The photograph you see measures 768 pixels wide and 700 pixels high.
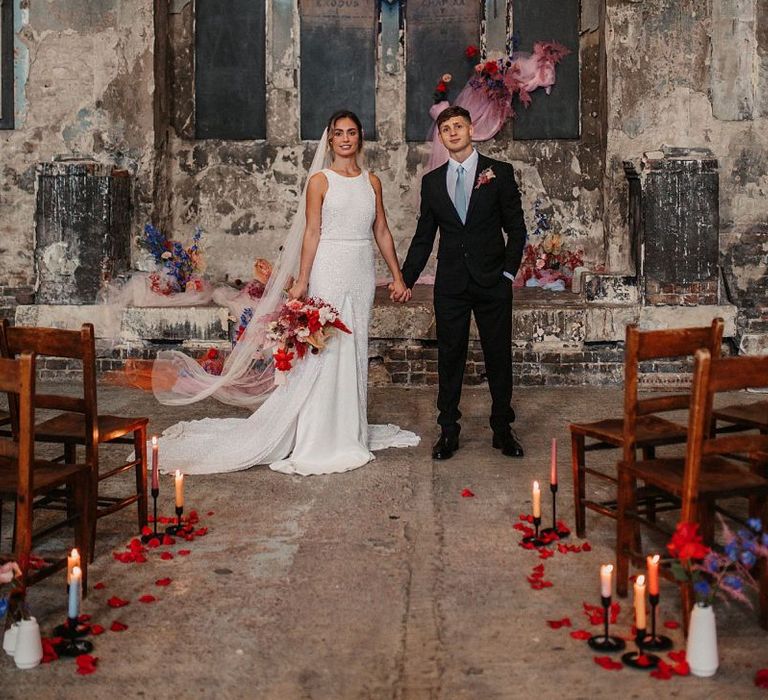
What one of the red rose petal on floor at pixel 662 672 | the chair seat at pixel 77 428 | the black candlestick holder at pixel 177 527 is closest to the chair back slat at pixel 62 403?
the chair seat at pixel 77 428

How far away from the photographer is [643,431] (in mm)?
4781

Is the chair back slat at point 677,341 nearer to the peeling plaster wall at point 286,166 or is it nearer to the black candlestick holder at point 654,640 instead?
the black candlestick holder at point 654,640

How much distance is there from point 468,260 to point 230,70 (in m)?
5.24

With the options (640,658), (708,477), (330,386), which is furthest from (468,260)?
(640,658)

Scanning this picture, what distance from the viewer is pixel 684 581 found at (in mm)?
3596

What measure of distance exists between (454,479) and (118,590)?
220 centimetres

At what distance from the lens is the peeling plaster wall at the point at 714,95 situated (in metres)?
9.51

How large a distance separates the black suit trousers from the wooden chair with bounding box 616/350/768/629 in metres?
2.16

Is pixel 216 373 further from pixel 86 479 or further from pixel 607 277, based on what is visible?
pixel 86 479

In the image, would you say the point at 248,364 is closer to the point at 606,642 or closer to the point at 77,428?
the point at 77,428

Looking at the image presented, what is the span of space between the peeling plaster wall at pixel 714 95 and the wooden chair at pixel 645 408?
5.07m

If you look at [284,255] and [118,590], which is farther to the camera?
[284,255]

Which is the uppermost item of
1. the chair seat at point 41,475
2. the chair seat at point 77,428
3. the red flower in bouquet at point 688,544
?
the chair seat at point 77,428

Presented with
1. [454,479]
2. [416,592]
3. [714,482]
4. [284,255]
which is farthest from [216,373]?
[714,482]
